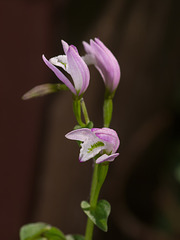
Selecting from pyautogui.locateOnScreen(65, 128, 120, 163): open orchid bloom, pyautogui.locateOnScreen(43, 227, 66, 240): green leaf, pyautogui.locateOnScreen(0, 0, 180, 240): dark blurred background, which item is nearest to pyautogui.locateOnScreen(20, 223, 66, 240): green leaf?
pyautogui.locateOnScreen(43, 227, 66, 240): green leaf

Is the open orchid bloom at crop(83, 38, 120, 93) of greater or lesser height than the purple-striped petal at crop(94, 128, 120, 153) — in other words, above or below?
above

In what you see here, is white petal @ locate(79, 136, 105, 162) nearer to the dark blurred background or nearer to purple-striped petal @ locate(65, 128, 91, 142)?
purple-striped petal @ locate(65, 128, 91, 142)

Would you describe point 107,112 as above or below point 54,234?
above

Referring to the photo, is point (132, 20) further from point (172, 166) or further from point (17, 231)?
point (17, 231)

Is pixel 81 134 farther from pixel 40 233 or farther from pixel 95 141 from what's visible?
Result: pixel 40 233

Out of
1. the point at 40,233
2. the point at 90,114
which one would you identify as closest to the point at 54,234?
the point at 40,233

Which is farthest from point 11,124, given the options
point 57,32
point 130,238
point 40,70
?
point 130,238
